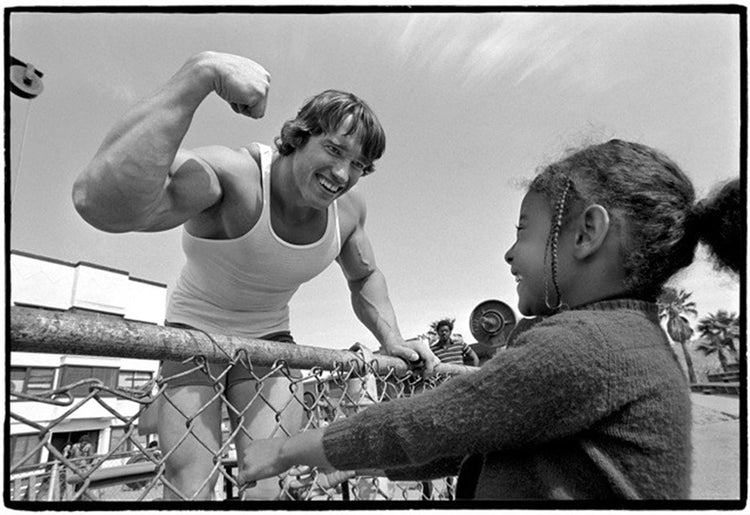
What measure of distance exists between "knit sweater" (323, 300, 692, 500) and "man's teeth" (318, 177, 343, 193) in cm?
115

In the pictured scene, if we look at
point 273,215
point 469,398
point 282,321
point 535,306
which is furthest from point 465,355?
point 469,398

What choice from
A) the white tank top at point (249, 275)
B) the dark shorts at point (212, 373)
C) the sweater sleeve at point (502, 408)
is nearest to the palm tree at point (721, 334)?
the sweater sleeve at point (502, 408)

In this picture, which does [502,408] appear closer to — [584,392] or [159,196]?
[584,392]

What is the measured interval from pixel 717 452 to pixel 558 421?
3.15 feet

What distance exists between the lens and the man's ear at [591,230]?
38.8 inches

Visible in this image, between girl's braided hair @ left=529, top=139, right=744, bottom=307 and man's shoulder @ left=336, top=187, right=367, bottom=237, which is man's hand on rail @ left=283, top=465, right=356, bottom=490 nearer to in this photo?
girl's braided hair @ left=529, top=139, right=744, bottom=307

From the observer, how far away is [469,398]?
0.82 metres

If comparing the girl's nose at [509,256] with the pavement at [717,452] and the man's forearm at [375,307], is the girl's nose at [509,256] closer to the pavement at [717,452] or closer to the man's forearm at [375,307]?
the pavement at [717,452]

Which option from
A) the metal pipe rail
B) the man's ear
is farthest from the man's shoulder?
the man's ear

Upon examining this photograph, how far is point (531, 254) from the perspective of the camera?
106 centimetres

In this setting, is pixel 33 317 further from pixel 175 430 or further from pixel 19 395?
pixel 175 430

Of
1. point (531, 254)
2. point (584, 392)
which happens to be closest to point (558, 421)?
point (584, 392)

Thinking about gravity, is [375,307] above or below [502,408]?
above

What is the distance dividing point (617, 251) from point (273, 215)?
1239 mm
